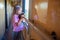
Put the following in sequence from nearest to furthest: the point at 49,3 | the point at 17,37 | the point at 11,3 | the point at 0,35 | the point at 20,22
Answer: the point at 49,3 → the point at 20,22 → the point at 17,37 → the point at 0,35 → the point at 11,3

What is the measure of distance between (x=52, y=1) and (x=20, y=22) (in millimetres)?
2141

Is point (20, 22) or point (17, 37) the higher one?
point (20, 22)

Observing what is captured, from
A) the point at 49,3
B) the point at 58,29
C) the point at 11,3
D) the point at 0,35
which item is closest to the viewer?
the point at 58,29

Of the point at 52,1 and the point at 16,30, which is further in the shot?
the point at 16,30

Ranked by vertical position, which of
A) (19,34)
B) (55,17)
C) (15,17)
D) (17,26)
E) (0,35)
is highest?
(55,17)

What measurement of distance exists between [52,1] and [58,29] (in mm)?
165

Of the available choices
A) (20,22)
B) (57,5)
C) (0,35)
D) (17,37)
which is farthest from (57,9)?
(0,35)

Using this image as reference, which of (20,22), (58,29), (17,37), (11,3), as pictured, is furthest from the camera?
(11,3)

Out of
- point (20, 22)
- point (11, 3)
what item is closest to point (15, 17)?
point (20, 22)

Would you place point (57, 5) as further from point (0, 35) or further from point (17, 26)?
point (0, 35)

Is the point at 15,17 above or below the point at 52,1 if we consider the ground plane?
below

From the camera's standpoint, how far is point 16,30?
2.76 m

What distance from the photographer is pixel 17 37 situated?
2.95 m

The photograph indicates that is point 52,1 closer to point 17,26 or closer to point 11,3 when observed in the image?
point 17,26
